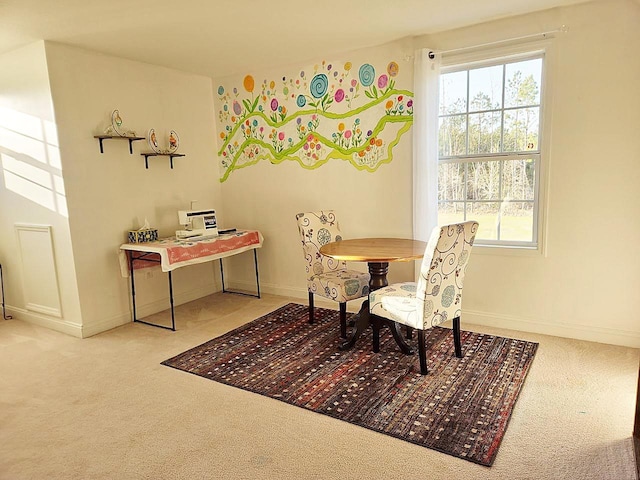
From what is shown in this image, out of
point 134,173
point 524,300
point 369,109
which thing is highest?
point 369,109

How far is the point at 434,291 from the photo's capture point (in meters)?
2.61

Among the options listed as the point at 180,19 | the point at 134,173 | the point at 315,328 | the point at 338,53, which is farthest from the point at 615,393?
the point at 134,173

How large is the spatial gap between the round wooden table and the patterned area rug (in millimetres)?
122

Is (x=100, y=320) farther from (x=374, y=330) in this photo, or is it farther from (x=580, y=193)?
(x=580, y=193)

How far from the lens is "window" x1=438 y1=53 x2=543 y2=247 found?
328 centimetres

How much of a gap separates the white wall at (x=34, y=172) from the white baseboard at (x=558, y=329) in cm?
331

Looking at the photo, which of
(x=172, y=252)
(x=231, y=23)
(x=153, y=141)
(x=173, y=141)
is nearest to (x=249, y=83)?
(x=173, y=141)

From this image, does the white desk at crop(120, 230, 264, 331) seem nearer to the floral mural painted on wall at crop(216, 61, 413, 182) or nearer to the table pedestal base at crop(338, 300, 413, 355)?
the floral mural painted on wall at crop(216, 61, 413, 182)

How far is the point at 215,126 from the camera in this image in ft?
15.6

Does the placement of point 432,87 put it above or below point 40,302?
above

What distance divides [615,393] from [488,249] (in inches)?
52.2

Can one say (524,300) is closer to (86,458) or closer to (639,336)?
(639,336)

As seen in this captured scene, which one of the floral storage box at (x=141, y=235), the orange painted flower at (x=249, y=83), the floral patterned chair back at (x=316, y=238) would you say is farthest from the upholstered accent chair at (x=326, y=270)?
the orange painted flower at (x=249, y=83)

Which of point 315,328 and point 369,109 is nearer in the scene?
point 315,328
